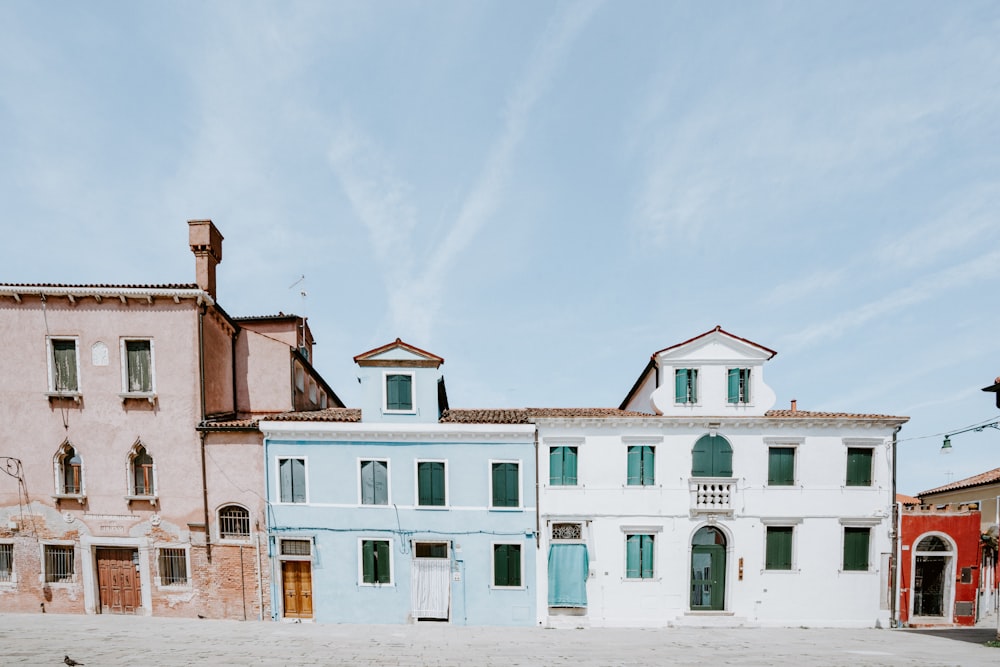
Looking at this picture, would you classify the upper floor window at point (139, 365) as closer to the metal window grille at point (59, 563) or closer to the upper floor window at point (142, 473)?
the upper floor window at point (142, 473)

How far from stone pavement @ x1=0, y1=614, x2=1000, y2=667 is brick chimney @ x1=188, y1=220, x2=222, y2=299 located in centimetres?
1296

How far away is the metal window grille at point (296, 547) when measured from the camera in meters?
19.4

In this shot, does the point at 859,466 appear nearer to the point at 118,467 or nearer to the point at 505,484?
the point at 505,484

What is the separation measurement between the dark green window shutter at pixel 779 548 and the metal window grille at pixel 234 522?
71.0ft

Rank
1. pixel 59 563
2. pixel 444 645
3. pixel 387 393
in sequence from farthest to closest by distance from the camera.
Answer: pixel 387 393, pixel 59 563, pixel 444 645

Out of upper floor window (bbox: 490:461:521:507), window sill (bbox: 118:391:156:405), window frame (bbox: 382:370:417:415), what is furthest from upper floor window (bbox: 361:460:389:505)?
window sill (bbox: 118:391:156:405)

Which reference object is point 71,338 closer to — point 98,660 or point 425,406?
point 98,660

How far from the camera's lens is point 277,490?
19359 mm

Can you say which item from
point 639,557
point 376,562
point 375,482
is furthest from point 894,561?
point 375,482

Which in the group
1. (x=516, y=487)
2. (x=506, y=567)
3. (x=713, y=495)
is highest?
(x=516, y=487)

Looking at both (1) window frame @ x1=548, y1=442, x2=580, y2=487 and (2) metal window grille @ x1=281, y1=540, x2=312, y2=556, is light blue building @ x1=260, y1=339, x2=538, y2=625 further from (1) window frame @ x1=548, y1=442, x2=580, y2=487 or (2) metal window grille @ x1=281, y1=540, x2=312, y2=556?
(1) window frame @ x1=548, y1=442, x2=580, y2=487

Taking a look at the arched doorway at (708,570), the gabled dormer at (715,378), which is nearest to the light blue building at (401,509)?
the gabled dormer at (715,378)

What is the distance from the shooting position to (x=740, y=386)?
793 inches

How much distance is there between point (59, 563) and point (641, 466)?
953 inches
